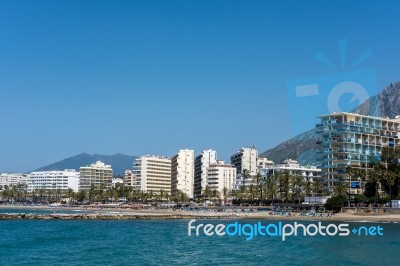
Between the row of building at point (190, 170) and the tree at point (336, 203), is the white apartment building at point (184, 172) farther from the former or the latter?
the tree at point (336, 203)

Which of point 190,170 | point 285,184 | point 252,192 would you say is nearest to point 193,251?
point 285,184

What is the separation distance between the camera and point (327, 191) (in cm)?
9581

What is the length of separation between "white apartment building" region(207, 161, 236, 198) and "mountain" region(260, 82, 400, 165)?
59.6ft

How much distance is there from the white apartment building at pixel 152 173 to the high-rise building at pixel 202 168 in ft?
→ 32.6

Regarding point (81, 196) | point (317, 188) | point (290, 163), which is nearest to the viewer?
point (317, 188)

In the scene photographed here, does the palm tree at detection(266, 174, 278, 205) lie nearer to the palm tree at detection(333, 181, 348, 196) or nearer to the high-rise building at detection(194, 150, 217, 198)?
the palm tree at detection(333, 181, 348, 196)

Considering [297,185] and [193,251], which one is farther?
[297,185]

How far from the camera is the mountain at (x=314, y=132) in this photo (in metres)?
104

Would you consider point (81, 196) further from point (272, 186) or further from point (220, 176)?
point (272, 186)

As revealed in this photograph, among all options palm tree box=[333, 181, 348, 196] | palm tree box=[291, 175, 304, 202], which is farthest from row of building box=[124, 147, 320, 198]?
palm tree box=[333, 181, 348, 196]

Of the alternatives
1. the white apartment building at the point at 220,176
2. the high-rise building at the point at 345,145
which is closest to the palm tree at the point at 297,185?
the high-rise building at the point at 345,145

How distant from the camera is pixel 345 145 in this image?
99188 mm

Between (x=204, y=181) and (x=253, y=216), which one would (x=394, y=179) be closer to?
(x=253, y=216)

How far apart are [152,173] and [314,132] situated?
78.6 m
